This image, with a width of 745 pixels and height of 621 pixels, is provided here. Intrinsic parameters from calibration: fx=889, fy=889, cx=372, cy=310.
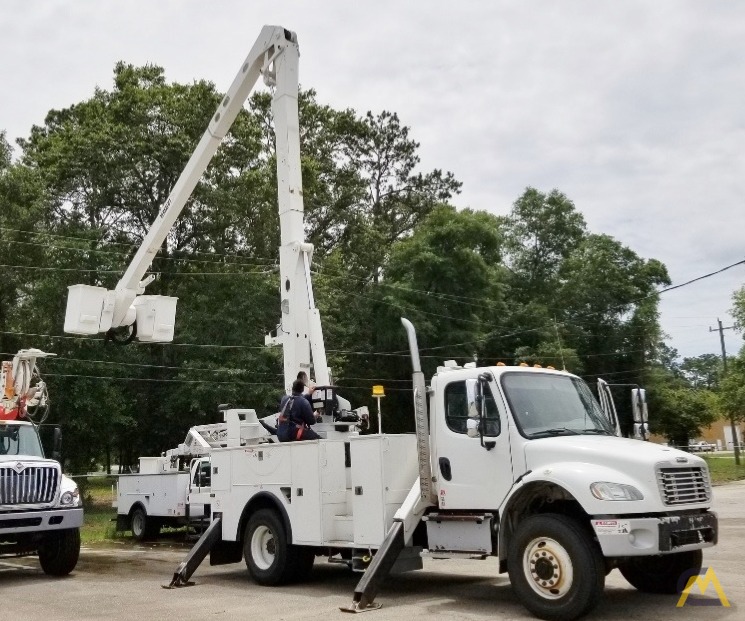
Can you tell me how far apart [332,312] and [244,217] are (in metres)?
6.23

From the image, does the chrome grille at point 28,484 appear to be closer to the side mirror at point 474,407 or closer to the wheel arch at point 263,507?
the wheel arch at point 263,507

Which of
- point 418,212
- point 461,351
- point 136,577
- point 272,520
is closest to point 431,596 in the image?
point 272,520

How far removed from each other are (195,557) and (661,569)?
20.2ft

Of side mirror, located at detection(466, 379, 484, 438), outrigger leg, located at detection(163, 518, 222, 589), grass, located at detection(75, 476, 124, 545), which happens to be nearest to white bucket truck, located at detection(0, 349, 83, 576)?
outrigger leg, located at detection(163, 518, 222, 589)

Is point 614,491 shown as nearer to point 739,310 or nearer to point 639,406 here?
point 639,406

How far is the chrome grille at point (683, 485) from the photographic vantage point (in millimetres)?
8680

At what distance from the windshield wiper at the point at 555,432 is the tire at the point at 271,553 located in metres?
3.81

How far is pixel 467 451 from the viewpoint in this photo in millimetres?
9961

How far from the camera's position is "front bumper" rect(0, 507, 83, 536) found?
12.9 m

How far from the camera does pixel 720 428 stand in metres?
104

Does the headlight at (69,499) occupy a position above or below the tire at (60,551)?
above

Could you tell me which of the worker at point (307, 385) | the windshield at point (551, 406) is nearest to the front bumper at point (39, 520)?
the worker at point (307, 385)

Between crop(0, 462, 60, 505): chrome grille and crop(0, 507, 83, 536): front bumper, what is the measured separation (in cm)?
20

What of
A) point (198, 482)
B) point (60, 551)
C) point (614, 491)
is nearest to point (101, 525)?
point (198, 482)
